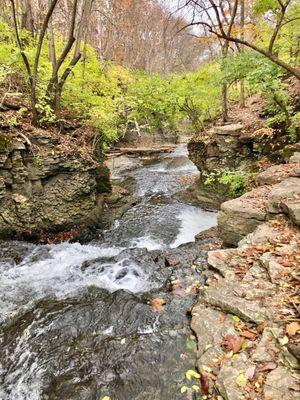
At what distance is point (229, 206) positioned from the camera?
5.80m

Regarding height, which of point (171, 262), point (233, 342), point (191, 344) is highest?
point (233, 342)

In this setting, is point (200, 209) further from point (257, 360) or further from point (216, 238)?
point (257, 360)

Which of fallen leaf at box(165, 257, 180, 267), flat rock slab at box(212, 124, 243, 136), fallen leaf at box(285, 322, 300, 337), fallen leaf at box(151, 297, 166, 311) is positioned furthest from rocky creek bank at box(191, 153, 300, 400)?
flat rock slab at box(212, 124, 243, 136)

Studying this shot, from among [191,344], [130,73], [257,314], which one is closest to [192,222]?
[191,344]

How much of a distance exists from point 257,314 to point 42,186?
20.8ft

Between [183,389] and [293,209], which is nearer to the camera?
[183,389]

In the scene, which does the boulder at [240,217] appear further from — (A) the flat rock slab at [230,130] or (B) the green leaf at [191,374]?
(A) the flat rock slab at [230,130]

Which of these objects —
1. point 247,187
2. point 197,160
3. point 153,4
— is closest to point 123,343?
point 247,187

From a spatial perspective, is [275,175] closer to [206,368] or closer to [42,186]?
[206,368]

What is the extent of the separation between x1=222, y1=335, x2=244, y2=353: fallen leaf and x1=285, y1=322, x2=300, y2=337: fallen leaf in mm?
507

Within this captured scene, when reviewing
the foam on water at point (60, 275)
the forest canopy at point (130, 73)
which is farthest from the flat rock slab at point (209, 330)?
the forest canopy at point (130, 73)

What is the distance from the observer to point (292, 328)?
274 cm

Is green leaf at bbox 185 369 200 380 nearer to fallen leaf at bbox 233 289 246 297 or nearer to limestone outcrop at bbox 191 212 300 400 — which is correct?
limestone outcrop at bbox 191 212 300 400

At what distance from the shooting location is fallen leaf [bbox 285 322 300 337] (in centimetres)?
270
